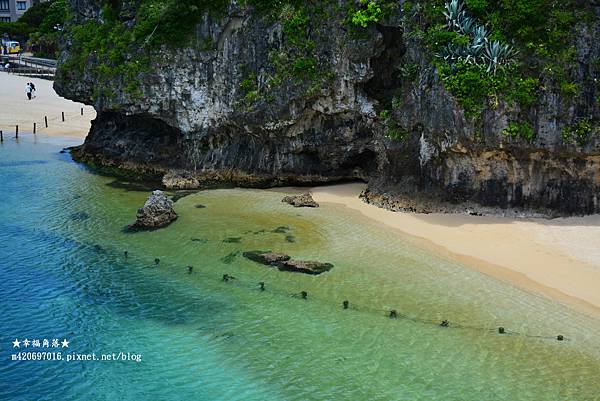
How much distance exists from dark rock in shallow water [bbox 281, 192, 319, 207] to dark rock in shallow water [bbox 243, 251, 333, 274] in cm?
656

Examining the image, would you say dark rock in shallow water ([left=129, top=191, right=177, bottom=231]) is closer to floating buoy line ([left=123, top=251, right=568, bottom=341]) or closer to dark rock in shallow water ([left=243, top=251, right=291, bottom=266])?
floating buoy line ([left=123, top=251, right=568, bottom=341])

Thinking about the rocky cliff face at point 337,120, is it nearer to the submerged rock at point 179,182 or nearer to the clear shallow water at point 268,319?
the submerged rock at point 179,182

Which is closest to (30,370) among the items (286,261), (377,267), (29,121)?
(286,261)

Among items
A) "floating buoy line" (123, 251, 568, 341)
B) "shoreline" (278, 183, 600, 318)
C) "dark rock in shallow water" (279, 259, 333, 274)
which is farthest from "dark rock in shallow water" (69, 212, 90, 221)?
"shoreline" (278, 183, 600, 318)

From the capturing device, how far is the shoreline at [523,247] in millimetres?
19578

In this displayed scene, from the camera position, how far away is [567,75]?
972 inches

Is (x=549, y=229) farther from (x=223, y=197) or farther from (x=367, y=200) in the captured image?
(x=223, y=197)

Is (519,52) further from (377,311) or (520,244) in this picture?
(377,311)

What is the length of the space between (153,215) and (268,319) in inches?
397

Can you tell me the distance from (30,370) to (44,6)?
88581 mm

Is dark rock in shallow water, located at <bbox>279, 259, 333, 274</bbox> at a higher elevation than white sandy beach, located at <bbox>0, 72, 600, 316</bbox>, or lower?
lower

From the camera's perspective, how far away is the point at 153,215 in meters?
25.9

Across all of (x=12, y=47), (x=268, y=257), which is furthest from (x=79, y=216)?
(x=12, y=47)

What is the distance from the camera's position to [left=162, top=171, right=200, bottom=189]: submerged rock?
32812mm
